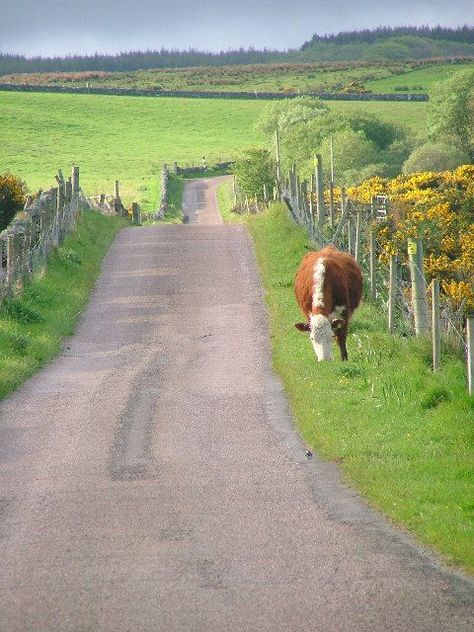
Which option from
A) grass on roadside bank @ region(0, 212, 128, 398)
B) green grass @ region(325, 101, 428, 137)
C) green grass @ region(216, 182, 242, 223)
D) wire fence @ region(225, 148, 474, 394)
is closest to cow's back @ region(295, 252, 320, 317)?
wire fence @ region(225, 148, 474, 394)

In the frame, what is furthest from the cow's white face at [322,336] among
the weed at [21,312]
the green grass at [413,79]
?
the green grass at [413,79]

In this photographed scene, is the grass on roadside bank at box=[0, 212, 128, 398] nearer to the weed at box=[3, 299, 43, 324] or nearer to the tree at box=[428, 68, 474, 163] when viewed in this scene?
the weed at box=[3, 299, 43, 324]

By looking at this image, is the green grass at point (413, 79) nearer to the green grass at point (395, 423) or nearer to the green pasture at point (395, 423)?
the green pasture at point (395, 423)

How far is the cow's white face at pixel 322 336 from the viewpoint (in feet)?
61.1

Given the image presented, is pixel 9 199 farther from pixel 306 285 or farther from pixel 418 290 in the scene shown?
pixel 418 290

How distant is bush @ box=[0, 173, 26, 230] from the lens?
4044 centimetres

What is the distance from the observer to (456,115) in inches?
3588

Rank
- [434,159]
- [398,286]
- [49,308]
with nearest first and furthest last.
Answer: [49,308] < [398,286] < [434,159]

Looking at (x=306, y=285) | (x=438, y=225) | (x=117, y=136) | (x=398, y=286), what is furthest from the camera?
(x=117, y=136)

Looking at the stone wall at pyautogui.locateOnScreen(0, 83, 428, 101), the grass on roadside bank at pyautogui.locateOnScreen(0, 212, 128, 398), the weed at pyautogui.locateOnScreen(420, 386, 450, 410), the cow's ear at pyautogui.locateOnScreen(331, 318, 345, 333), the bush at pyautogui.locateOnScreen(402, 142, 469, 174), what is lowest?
the bush at pyautogui.locateOnScreen(402, 142, 469, 174)

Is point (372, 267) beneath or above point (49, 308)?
above

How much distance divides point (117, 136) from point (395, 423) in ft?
341

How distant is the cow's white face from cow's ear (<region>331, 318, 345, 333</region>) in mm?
109

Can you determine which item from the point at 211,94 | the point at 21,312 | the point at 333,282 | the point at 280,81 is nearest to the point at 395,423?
the point at 333,282
